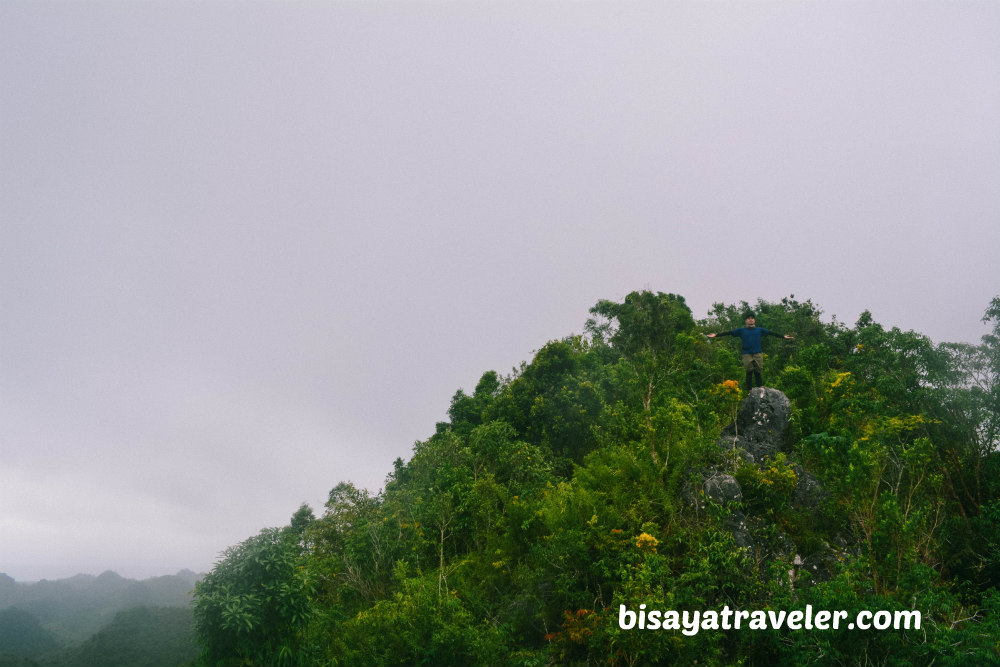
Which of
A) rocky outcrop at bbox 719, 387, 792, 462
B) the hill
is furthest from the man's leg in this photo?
the hill

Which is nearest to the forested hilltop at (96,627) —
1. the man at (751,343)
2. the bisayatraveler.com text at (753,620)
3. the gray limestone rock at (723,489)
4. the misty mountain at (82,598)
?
the misty mountain at (82,598)

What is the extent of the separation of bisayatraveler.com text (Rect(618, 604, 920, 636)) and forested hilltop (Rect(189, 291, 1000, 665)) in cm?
11

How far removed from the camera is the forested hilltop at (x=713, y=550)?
8734 millimetres

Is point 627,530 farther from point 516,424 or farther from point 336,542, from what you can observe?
point 336,542

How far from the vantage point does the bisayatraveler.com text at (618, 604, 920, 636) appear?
293 inches

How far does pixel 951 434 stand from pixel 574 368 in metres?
14.0

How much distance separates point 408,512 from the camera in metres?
20.6

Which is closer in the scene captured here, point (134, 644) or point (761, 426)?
point (761, 426)

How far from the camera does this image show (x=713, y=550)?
32.2 feet

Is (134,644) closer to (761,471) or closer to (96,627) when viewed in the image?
(96,627)

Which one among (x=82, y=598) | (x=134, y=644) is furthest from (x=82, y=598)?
(x=134, y=644)

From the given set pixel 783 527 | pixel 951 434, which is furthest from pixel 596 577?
pixel 951 434

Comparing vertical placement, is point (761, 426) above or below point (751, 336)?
below

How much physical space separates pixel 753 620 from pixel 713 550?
1.39m
